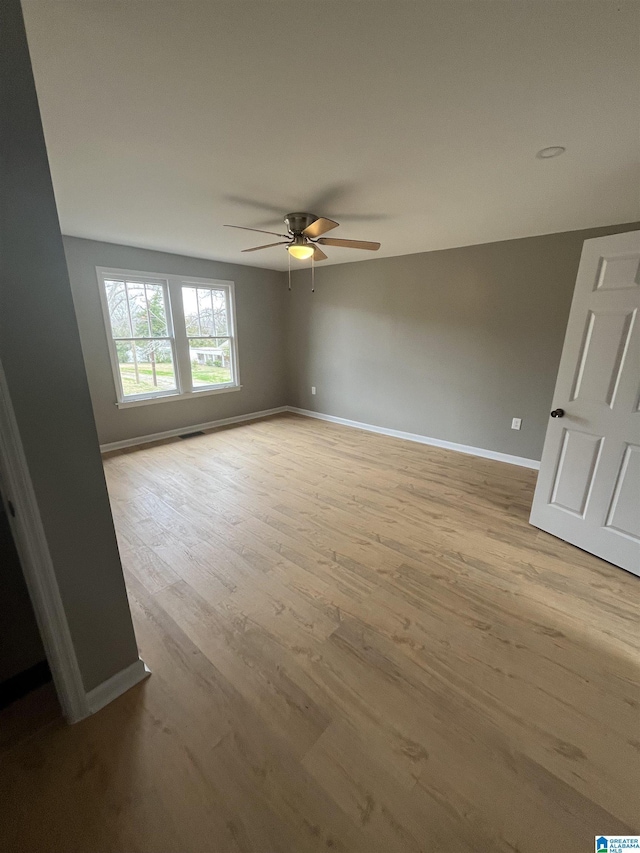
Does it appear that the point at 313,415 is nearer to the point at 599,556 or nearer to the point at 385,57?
the point at 599,556

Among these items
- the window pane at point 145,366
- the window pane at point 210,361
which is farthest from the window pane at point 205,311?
the window pane at point 145,366

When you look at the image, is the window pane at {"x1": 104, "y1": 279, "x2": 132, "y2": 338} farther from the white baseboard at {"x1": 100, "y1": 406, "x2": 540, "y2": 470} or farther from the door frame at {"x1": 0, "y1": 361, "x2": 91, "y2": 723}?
the door frame at {"x1": 0, "y1": 361, "x2": 91, "y2": 723}

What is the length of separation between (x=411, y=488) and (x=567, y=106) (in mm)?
2638

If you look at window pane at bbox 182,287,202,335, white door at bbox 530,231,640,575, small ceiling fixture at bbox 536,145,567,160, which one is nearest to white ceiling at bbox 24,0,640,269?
small ceiling fixture at bbox 536,145,567,160

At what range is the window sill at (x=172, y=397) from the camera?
13.7ft

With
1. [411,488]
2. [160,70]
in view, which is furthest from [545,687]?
[160,70]

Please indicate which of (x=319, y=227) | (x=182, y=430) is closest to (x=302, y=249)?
(x=319, y=227)

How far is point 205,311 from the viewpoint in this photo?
4762mm

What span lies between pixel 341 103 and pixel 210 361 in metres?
4.01

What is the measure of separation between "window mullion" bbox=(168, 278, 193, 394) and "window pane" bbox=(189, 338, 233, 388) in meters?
0.10

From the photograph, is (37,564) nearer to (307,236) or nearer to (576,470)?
(307,236)

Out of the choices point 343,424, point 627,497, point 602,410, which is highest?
point 602,410

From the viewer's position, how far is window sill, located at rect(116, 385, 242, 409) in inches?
164

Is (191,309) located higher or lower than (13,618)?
higher
